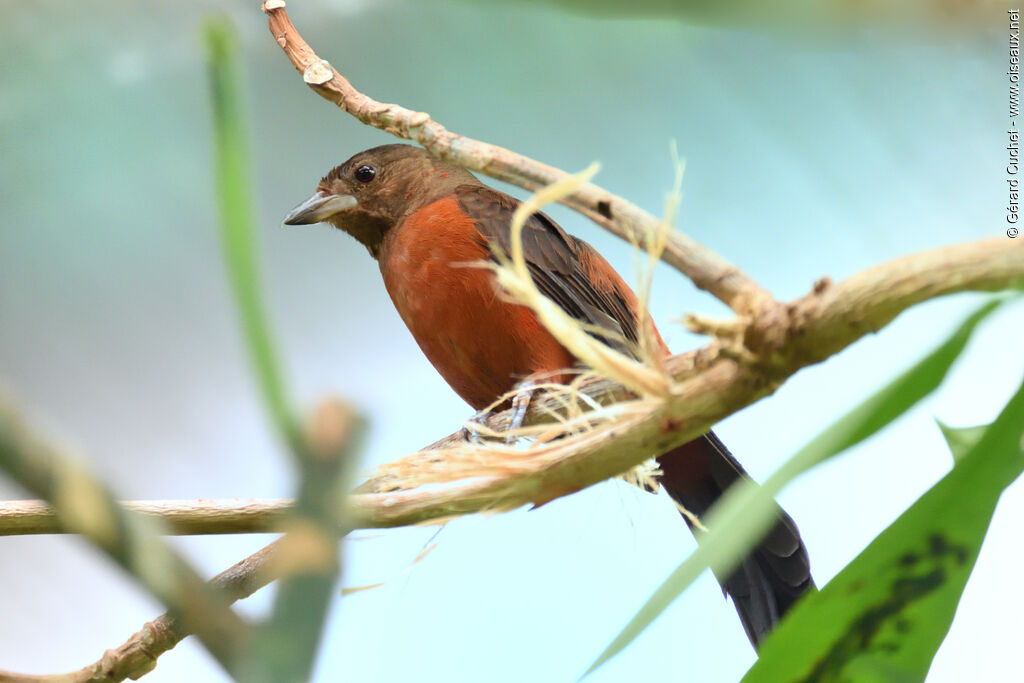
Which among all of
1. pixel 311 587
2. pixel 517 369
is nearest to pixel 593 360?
pixel 311 587

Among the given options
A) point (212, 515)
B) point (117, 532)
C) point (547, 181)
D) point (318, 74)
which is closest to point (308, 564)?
point (117, 532)

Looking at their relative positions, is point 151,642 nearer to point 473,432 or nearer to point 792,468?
point 473,432

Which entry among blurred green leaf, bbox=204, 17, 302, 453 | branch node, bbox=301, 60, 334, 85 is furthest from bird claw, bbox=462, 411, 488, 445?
blurred green leaf, bbox=204, 17, 302, 453

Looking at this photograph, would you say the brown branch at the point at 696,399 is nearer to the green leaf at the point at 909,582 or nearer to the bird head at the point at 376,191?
the green leaf at the point at 909,582

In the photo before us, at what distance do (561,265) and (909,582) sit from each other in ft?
3.14

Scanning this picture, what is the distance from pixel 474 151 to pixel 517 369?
A: 29.0 inches

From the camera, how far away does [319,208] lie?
1.77 metres

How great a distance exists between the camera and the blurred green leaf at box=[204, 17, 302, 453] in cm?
23

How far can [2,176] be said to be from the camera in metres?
2.06

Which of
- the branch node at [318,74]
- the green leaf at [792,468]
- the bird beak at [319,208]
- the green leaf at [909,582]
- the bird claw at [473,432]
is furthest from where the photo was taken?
the bird beak at [319,208]

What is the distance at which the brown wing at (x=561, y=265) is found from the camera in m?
1.56

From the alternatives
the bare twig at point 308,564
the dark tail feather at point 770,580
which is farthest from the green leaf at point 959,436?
the bare twig at point 308,564

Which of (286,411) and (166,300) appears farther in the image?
(166,300)

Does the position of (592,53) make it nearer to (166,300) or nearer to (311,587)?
(166,300)
